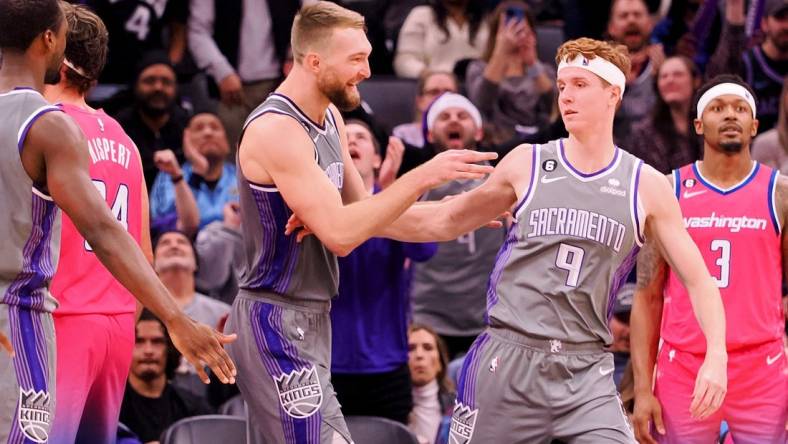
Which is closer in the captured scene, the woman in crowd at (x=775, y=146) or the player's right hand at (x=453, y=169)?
the player's right hand at (x=453, y=169)

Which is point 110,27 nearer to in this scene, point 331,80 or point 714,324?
point 331,80

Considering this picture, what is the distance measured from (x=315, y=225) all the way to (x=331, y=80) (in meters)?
0.67

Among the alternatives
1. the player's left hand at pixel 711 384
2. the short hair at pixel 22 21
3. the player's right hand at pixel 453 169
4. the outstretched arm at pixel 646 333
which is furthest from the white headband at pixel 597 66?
the short hair at pixel 22 21

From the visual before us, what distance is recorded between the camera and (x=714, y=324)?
5801 mm

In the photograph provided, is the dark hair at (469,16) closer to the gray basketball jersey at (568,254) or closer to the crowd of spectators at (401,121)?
the crowd of spectators at (401,121)

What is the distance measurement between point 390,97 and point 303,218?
20.7 feet

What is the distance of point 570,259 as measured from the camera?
19.2ft

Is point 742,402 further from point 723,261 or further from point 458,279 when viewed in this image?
point 458,279

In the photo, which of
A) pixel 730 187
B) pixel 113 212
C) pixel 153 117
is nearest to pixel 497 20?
pixel 153 117

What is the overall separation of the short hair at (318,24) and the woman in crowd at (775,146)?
15.2 ft

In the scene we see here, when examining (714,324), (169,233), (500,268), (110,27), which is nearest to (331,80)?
(500,268)

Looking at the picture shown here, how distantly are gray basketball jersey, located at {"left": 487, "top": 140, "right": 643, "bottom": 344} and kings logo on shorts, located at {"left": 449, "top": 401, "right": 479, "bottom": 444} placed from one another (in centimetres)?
39

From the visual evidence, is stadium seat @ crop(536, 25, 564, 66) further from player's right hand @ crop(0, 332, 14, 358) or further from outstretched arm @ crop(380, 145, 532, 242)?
player's right hand @ crop(0, 332, 14, 358)

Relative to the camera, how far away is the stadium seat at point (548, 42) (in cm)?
1238
